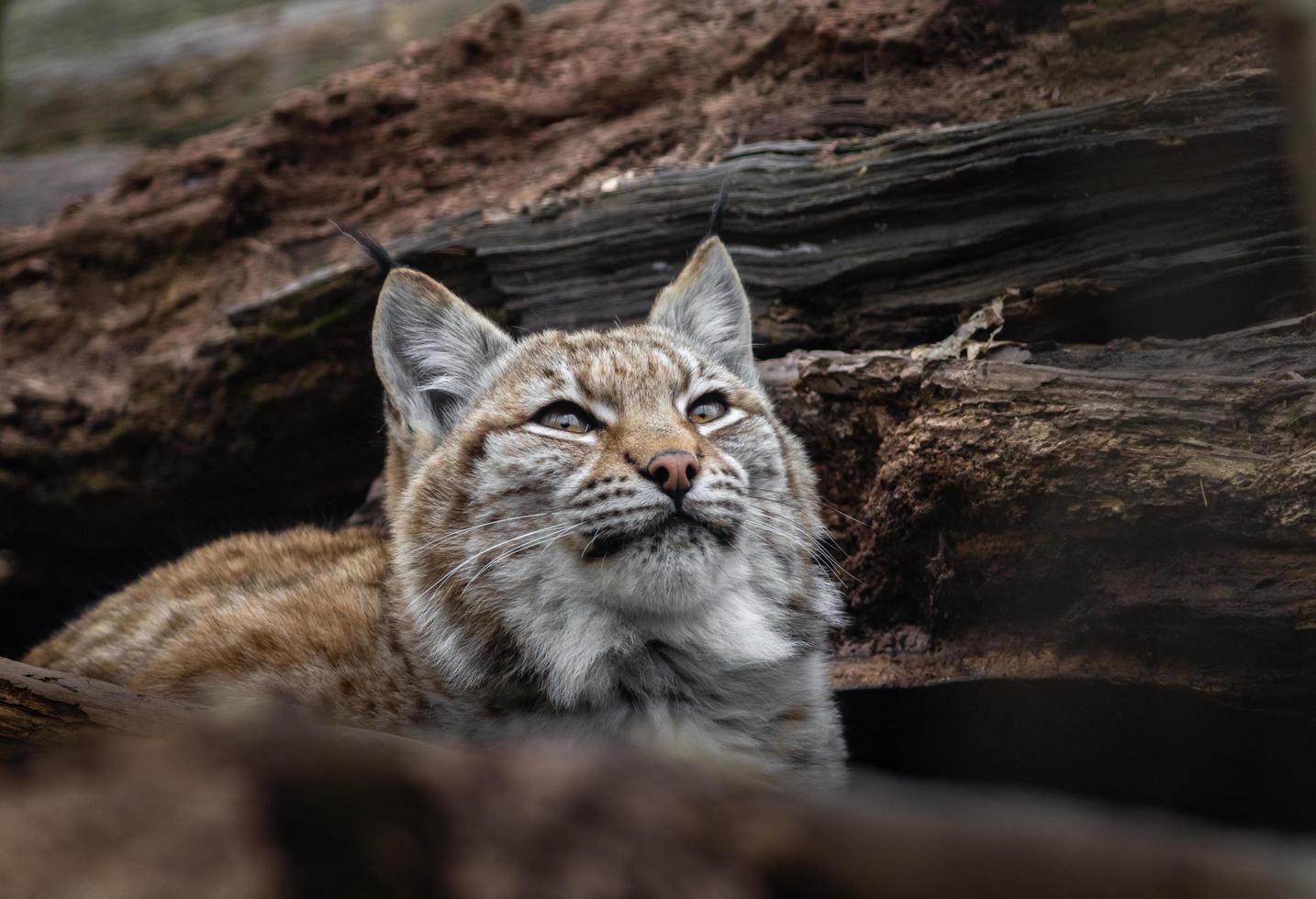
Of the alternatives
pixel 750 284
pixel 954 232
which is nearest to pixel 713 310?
pixel 750 284

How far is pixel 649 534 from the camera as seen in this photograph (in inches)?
138

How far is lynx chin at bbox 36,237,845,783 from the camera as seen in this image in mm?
3625

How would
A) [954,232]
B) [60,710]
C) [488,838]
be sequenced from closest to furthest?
[488,838], [60,710], [954,232]

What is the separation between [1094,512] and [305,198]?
512 centimetres

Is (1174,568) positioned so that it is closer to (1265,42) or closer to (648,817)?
(1265,42)

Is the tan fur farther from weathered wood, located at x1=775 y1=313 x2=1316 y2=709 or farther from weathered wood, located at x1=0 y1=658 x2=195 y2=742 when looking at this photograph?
weathered wood, located at x1=775 y1=313 x2=1316 y2=709

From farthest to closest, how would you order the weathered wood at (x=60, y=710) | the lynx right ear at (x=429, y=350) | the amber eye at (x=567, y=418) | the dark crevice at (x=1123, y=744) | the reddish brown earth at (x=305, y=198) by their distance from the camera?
1. the reddish brown earth at (x=305, y=198)
2. the lynx right ear at (x=429, y=350)
3. the amber eye at (x=567, y=418)
4. the dark crevice at (x=1123, y=744)
5. the weathered wood at (x=60, y=710)

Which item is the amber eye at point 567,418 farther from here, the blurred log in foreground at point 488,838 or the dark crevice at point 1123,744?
the blurred log in foreground at point 488,838

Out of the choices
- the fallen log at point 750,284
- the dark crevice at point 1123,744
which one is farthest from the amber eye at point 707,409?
the dark crevice at point 1123,744

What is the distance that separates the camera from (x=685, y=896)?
1.25 m

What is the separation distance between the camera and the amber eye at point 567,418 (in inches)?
163

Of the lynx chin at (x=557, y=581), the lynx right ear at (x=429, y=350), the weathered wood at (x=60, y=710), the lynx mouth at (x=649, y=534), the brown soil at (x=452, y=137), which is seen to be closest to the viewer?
the weathered wood at (x=60, y=710)

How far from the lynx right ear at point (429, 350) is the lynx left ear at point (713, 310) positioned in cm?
80

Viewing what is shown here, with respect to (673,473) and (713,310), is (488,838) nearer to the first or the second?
(673,473)
